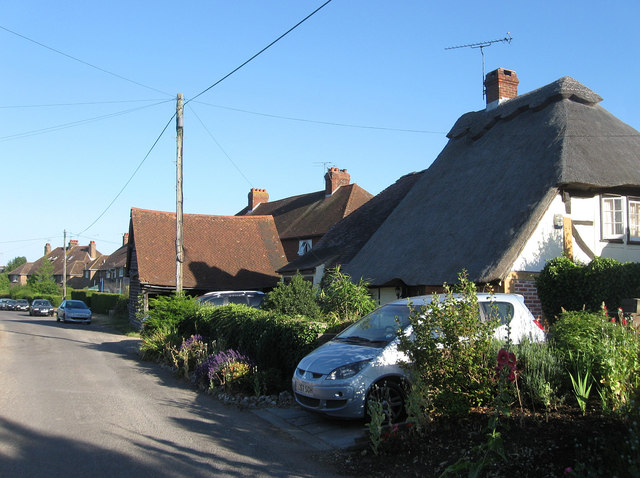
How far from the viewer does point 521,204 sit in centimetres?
1384

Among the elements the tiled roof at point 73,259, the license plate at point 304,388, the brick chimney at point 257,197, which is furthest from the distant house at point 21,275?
the license plate at point 304,388

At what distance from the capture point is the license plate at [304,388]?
25.8 ft

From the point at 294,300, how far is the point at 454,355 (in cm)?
857

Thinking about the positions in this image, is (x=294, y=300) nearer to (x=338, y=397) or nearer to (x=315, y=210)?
(x=338, y=397)

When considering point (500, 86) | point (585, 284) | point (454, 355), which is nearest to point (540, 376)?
point (454, 355)

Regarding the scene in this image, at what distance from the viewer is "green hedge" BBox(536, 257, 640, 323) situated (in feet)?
38.5

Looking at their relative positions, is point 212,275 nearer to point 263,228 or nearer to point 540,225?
point 263,228

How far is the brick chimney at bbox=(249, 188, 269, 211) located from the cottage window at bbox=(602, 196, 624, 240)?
3637 cm

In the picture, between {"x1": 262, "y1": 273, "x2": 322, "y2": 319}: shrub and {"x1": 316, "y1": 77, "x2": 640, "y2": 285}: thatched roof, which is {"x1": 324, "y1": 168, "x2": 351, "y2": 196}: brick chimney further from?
{"x1": 262, "y1": 273, "x2": 322, "y2": 319}: shrub

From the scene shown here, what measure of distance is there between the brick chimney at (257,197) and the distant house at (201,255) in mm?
14607

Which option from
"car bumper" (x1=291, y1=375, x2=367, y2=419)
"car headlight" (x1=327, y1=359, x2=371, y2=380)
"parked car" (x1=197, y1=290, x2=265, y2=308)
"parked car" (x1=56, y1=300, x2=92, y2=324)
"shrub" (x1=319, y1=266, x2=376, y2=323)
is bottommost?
"parked car" (x1=56, y1=300, x2=92, y2=324)

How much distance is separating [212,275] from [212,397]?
59.6ft

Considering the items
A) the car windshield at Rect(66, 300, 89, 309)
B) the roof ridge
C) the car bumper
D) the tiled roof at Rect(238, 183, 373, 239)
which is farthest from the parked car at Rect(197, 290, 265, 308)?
the car windshield at Rect(66, 300, 89, 309)

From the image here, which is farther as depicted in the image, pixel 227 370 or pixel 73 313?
pixel 73 313
